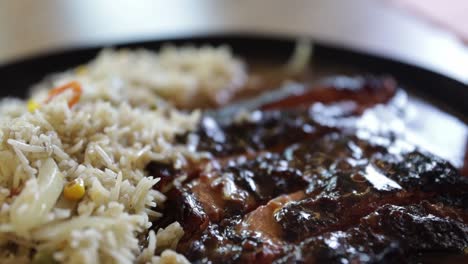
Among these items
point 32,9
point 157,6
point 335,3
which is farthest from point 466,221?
point 32,9

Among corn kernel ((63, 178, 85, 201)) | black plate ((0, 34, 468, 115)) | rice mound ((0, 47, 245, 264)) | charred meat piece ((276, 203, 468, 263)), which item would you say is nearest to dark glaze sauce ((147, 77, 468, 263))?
charred meat piece ((276, 203, 468, 263))

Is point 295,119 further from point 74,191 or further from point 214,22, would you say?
point 214,22

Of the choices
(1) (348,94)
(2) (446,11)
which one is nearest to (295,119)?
(1) (348,94)

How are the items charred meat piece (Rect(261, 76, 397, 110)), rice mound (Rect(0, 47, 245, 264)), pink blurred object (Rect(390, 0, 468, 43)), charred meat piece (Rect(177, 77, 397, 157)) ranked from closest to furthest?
rice mound (Rect(0, 47, 245, 264)), charred meat piece (Rect(177, 77, 397, 157)), charred meat piece (Rect(261, 76, 397, 110)), pink blurred object (Rect(390, 0, 468, 43))

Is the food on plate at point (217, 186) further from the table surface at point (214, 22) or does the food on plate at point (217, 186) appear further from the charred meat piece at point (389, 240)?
the table surface at point (214, 22)

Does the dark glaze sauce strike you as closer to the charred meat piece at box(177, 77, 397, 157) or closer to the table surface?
the charred meat piece at box(177, 77, 397, 157)

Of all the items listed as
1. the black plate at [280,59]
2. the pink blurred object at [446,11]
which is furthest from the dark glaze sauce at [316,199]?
the pink blurred object at [446,11]
